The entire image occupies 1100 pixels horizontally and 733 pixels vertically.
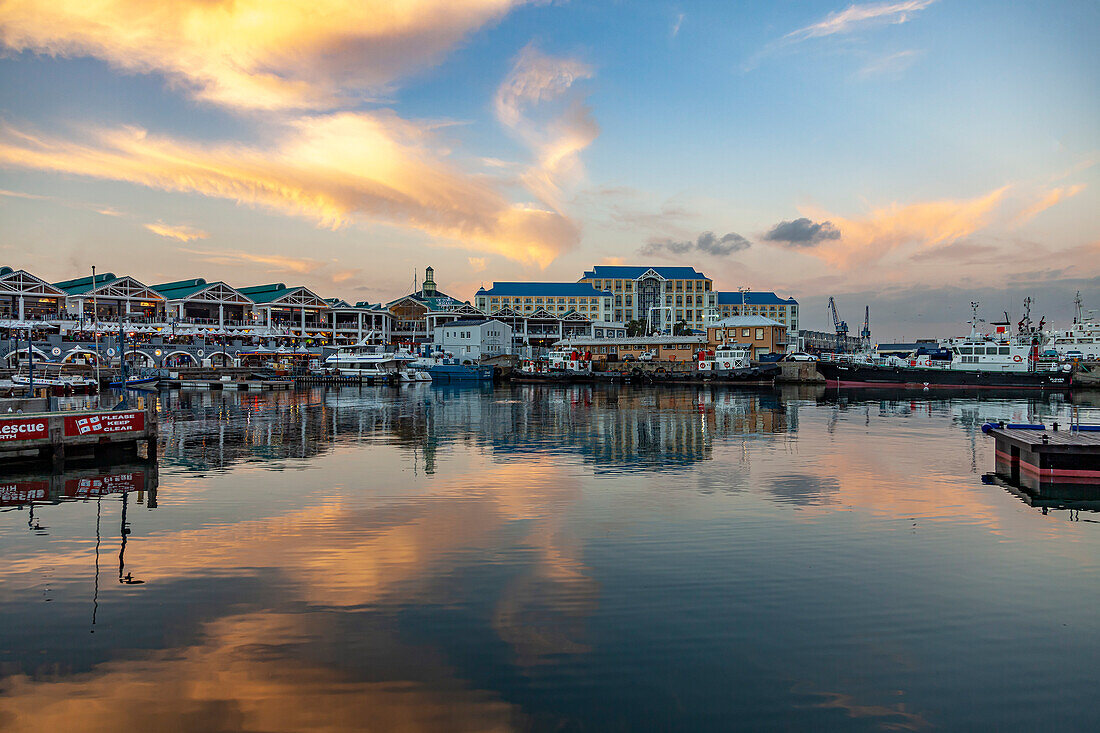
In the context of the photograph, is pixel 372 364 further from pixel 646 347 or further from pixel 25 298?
pixel 25 298

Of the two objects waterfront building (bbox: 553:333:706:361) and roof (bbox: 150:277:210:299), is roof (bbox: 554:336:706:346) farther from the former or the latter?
roof (bbox: 150:277:210:299)

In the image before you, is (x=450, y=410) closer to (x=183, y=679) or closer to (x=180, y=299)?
(x=183, y=679)

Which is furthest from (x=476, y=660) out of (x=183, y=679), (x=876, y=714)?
(x=876, y=714)

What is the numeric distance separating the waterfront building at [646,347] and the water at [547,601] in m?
72.3

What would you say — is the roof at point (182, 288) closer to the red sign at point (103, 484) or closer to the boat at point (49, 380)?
the boat at point (49, 380)

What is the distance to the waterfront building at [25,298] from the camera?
82.3 metres

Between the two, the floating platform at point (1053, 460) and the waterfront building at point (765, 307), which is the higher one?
the waterfront building at point (765, 307)

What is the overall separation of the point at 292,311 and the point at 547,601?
112408 mm

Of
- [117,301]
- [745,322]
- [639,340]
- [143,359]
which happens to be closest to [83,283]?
[117,301]

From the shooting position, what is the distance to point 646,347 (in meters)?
98.7

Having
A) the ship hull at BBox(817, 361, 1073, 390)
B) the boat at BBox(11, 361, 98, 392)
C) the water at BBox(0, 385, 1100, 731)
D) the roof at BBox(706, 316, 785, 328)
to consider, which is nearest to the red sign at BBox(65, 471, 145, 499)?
the water at BBox(0, 385, 1100, 731)

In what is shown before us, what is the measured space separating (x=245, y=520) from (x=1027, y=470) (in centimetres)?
2363

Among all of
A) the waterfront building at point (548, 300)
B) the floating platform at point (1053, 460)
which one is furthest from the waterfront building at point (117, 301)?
the floating platform at point (1053, 460)

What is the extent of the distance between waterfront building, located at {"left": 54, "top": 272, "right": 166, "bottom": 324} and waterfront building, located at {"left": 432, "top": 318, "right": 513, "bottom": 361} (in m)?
41.4
